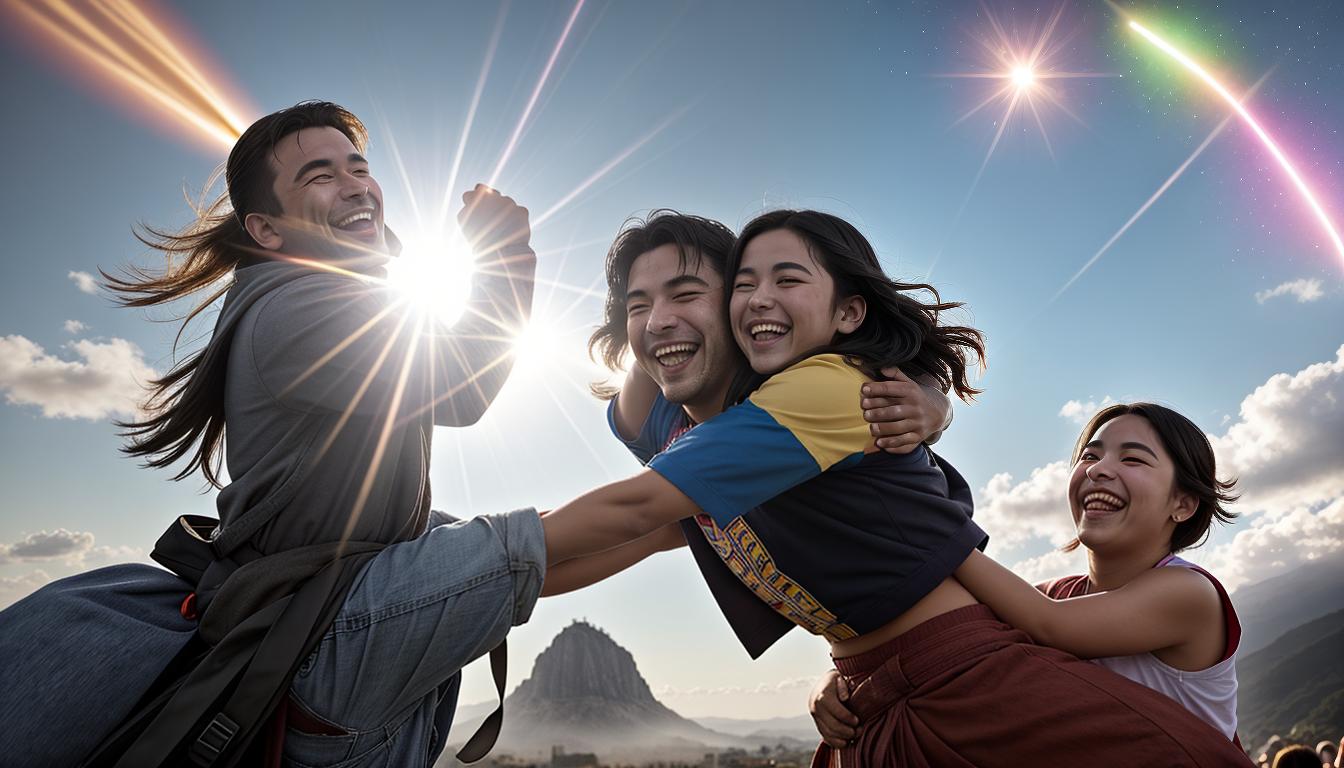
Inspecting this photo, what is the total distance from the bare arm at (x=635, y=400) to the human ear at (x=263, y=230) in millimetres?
2007

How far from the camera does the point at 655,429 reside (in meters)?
4.61

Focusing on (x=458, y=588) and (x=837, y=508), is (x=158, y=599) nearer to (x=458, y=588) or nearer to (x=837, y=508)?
(x=458, y=588)

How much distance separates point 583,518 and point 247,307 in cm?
169

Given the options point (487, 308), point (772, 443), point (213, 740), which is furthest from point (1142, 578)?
point (213, 740)

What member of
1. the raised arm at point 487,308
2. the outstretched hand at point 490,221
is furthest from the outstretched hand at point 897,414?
the outstretched hand at point 490,221

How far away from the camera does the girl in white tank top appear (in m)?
3.36

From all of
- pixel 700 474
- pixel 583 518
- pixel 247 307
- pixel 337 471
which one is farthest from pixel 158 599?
pixel 700 474

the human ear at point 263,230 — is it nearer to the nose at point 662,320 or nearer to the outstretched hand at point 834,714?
the nose at point 662,320

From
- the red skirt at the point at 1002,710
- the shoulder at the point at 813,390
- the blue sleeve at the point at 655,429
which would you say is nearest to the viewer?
the red skirt at the point at 1002,710

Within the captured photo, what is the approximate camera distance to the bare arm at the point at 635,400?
4.73 metres

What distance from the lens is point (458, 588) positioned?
2.73 m

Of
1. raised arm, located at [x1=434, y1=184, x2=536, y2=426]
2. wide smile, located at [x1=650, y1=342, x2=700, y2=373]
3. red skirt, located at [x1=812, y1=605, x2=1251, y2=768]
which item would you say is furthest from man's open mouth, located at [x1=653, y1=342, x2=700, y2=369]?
red skirt, located at [x1=812, y1=605, x2=1251, y2=768]

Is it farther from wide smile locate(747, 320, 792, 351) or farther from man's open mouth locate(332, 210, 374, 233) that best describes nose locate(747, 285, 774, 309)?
man's open mouth locate(332, 210, 374, 233)

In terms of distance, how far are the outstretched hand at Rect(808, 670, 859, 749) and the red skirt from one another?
0.17 ft
